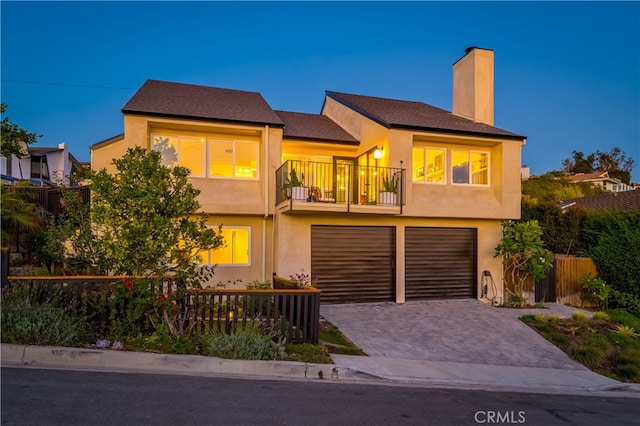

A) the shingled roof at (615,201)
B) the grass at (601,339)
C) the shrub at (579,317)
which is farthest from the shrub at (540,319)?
the shingled roof at (615,201)

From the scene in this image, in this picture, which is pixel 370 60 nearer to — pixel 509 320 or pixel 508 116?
pixel 509 320

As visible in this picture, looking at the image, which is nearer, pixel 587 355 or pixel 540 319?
pixel 587 355

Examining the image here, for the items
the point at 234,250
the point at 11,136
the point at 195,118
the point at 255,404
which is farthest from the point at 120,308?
the point at 11,136

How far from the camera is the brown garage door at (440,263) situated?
14.4m

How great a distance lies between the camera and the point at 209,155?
44.4ft

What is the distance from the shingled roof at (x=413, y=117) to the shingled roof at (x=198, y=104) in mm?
3444

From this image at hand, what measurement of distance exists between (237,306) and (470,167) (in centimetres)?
1056

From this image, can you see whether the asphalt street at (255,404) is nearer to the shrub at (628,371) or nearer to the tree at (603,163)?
the shrub at (628,371)

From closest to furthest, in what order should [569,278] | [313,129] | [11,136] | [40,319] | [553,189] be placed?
[40,319] → [11,136] → [569,278] → [313,129] → [553,189]

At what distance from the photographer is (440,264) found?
579 inches

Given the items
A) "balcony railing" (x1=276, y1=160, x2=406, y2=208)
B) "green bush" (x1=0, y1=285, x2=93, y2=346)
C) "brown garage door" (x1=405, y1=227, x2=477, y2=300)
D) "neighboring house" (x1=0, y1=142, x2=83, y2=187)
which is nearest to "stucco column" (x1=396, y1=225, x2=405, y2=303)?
"brown garage door" (x1=405, y1=227, x2=477, y2=300)

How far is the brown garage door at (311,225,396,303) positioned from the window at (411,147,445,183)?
2099 mm

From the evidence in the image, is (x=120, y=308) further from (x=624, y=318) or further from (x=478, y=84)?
(x=478, y=84)

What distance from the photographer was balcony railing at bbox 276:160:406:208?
12.6 metres
